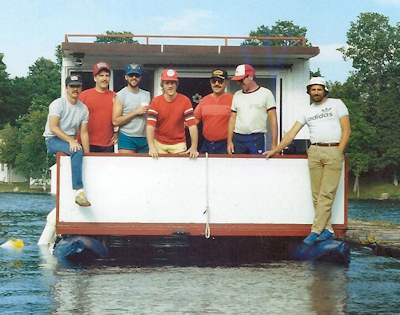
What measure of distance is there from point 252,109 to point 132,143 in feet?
5.37

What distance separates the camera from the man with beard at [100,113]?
498 inches

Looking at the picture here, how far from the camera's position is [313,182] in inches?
477

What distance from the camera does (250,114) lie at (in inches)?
490

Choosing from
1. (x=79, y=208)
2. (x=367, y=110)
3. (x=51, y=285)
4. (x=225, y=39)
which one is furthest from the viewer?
(x=367, y=110)

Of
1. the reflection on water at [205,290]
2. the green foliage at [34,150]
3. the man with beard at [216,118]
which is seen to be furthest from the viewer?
the green foliage at [34,150]

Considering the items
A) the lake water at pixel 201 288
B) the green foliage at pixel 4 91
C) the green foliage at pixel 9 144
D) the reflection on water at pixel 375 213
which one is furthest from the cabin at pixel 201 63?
the green foliage at pixel 9 144

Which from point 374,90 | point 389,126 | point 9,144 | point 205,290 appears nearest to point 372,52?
point 374,90

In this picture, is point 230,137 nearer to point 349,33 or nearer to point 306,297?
point 306,297

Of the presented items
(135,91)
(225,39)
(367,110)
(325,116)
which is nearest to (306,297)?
(325,116)

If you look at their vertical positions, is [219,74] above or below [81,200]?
above

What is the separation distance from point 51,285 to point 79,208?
2.06 m

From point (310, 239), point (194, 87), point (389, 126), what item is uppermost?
point (389, 126)

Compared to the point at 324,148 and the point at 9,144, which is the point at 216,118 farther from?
the point at 9,144

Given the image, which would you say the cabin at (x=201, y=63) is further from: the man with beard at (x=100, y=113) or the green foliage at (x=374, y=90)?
the green foliage at (x=374, y=90)
